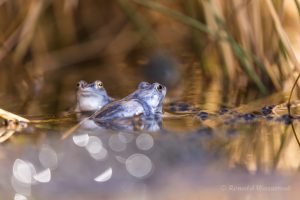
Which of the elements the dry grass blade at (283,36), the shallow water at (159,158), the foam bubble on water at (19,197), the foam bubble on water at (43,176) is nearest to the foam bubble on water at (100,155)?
the shallow water at (159,158)

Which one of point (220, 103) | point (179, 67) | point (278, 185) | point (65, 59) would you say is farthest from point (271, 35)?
point (65, 59)

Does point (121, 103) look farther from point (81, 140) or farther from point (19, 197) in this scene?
point (19, 197)

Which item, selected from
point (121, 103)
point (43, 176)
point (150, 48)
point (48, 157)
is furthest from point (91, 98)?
point (150, 48)

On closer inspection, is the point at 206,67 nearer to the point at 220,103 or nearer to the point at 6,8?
the point at 220,103

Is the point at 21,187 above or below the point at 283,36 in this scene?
below

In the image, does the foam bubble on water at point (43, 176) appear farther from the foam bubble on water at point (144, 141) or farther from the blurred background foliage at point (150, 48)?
the blurred background foliage at point (150, 48)

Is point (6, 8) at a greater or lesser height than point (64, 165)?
greater
